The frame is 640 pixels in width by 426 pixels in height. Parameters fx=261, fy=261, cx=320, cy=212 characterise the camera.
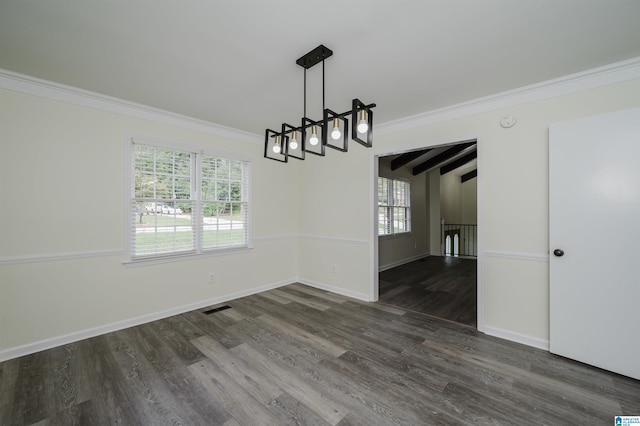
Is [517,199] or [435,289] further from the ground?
[517,199]

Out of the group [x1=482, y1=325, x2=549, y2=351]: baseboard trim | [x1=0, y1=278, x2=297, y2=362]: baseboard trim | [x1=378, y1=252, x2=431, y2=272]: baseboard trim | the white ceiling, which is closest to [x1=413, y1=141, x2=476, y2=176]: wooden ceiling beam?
[x1=378, y1=252, x2=431, y2=272]: baseboard trim

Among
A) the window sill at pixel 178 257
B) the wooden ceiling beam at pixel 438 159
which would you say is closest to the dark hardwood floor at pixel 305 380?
the window sill at pixel 178 257

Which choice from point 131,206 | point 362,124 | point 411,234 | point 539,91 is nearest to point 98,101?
point 131,206

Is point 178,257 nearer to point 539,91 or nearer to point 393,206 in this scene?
point 539,91

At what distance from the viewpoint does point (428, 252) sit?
797 centimetres

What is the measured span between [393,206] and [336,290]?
2.90 meters

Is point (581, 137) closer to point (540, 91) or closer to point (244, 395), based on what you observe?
point (540, 91)

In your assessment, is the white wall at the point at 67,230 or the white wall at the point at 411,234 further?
the white wall at the point at 411,234

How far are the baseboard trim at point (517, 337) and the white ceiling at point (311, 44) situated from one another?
257 centimetres

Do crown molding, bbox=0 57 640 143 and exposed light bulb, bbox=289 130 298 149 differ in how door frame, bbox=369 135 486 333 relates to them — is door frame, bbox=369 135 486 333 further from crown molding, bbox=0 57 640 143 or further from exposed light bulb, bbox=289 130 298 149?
exposed light bulb, bbox=289 130 298 149

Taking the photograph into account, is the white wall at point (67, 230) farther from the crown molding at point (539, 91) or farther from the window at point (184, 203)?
the crown molding at point (539, 91)

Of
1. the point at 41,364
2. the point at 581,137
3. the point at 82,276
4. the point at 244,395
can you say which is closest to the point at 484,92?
the point at 581,137

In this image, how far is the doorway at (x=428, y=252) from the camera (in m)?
3.86

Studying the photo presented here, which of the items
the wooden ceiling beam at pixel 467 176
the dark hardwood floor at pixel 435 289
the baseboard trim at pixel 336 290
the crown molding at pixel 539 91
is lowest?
the dark hardwood floor at pixel 435 289
